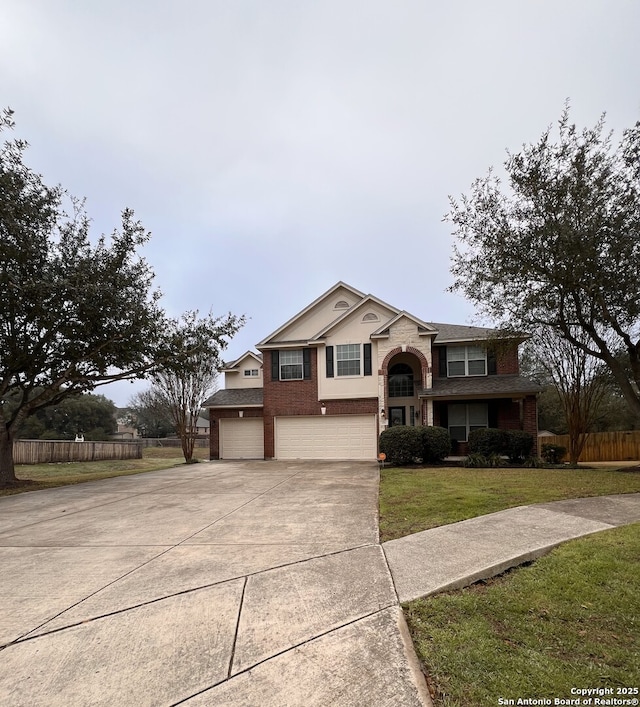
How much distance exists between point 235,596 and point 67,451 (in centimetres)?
2622

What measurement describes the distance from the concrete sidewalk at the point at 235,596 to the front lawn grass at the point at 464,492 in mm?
421

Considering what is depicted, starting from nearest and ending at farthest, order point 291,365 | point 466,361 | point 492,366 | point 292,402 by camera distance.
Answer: point 492,366 → point 466,361 → point 292,402 → point 291,365

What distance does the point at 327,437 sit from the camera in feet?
63.7

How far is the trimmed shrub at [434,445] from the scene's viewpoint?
15289 mm

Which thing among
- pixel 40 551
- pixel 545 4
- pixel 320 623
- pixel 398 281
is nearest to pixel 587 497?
pixel 320 623

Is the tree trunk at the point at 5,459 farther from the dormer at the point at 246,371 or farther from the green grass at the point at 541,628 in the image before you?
the green grass at the point at 541,628

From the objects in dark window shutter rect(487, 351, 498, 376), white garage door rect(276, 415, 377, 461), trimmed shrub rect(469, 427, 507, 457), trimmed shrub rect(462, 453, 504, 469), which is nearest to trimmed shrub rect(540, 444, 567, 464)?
trimmed shrub rect(469, 427, 507, 457)

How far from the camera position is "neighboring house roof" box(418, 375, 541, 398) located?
16.6 metres

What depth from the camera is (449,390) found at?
56.9 ft

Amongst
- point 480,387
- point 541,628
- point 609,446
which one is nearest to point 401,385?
point 480,387

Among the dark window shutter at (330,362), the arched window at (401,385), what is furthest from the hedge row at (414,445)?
the dark window shutter at (330,362)

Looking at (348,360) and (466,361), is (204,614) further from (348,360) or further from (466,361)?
(466,361)

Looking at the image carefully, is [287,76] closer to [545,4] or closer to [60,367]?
[545,4]

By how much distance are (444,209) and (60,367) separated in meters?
13.0
